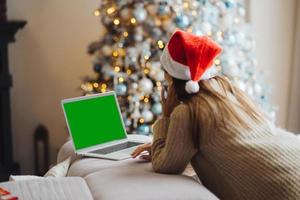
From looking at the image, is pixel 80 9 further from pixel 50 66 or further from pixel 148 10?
pixel 148 10

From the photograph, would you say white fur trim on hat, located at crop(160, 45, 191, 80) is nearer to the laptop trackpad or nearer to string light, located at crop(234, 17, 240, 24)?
the laptop trackpad

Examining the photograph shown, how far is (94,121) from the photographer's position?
6.70 feet

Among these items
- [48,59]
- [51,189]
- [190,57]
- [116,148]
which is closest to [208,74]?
[190,57]

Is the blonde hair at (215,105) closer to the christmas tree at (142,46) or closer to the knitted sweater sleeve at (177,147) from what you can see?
the knitted sweater sleeve at (177,147)

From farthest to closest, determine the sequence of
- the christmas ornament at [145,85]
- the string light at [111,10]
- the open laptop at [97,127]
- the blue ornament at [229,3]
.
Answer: the blue ornament at [229,3] → the string light at [111,10] → the christmas ornament at [145,85] → the open laptop at [97,127]

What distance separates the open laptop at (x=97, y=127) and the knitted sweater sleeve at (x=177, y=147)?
290mm

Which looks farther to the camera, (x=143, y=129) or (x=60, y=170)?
(x=143, y=129)

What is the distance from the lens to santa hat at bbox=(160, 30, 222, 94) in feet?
5.52

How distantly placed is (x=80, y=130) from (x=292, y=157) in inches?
32.9

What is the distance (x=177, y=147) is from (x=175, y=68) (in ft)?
0.92

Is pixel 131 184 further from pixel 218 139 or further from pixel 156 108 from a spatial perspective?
pixel 156 108

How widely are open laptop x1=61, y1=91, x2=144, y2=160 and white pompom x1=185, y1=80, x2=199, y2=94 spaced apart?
1.33 feet

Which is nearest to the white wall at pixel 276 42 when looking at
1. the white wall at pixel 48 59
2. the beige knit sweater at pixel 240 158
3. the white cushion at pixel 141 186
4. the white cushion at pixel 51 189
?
the white wall at pixel 48 59

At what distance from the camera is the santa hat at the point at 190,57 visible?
168 cm
